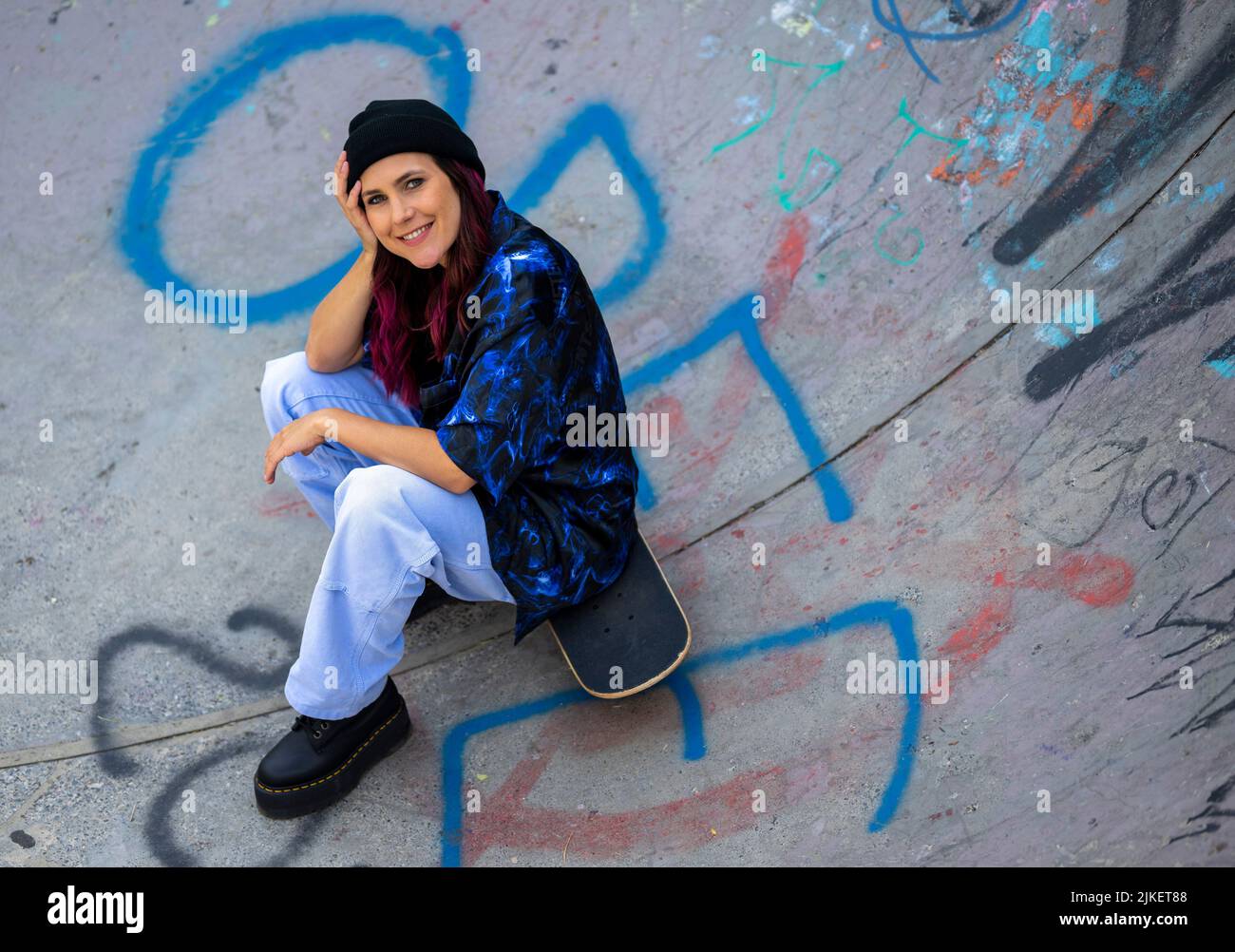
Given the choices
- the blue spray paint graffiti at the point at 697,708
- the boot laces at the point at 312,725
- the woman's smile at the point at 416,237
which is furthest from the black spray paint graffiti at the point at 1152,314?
the boot laces at the point at 312,725

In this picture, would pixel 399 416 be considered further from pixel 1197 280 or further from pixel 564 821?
pixel 1197 280

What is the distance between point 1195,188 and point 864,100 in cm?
121

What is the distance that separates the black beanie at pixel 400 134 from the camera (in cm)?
269

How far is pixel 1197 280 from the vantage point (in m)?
3.67

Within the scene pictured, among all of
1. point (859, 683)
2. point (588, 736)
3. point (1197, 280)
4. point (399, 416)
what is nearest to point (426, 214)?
point (399, 416)

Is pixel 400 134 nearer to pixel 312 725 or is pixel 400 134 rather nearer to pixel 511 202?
pixel 312 725

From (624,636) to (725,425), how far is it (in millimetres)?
1055

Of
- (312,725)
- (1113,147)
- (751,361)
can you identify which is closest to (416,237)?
(312,725)

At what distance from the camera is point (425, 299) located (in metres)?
3.02

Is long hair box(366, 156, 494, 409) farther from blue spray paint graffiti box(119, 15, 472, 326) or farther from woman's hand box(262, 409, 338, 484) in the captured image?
blue spray paint graffiti box(119, 15, 472, 326)

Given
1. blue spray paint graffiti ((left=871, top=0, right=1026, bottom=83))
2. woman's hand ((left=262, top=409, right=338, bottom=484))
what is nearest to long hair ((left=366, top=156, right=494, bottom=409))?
woman's hand ((left=262, top=409, right=338, bottom=484))

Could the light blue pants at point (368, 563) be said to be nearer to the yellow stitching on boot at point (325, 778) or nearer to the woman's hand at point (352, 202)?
the yellow stitching on boot at point (325, 778)

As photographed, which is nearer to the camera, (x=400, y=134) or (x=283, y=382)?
(x=400, y=134)

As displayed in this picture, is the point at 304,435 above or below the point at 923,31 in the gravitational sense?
below
